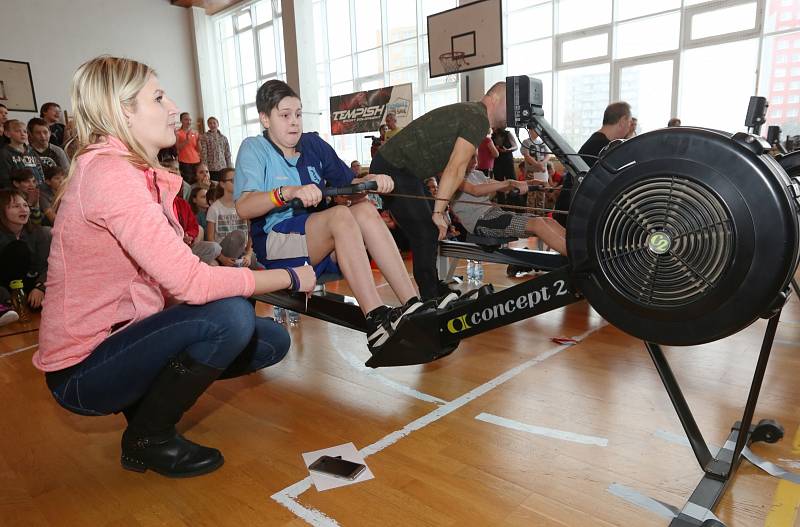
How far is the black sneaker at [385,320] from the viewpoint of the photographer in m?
2.01

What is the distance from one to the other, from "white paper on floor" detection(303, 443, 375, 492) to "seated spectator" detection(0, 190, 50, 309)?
3250 millimetres

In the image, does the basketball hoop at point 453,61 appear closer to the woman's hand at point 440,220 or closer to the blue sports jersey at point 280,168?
the woman's hand at point 440,220

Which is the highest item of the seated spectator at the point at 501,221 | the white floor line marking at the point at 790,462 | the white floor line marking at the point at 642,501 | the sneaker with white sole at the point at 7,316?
the seated spectator at the point at 501,221

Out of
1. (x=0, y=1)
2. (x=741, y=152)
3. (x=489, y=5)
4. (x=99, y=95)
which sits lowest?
(x=741, y=152)

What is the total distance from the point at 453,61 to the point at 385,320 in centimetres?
728

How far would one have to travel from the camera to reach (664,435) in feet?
5.94

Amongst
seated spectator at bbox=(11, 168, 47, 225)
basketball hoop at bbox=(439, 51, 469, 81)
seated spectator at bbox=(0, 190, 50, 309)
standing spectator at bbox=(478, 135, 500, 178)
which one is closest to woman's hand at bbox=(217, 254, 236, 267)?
seated spectator at bbox=(0, 190, 50, 309)

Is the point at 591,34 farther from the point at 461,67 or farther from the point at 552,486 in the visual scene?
the point at 552,486

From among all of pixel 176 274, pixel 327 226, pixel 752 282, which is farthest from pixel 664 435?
pixel 176 274

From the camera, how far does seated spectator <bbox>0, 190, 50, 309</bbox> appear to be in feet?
12.9

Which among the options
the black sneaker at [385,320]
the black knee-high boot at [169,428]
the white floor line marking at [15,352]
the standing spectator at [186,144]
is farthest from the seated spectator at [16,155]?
the black sneaker at [385,320]

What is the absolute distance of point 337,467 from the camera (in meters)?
1.68

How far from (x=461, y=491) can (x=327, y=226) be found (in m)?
1.10

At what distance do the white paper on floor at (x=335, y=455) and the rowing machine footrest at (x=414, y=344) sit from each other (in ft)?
1.15
